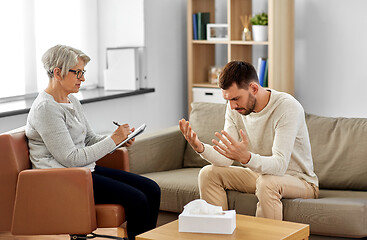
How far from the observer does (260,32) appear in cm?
480

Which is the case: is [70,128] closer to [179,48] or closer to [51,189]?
[51,189]

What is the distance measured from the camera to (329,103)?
4.90 metres

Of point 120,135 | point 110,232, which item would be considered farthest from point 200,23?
point 120,135

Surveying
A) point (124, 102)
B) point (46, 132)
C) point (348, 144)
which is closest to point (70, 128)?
point (46, 132)

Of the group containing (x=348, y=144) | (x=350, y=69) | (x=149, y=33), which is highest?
(x=149, y=33)

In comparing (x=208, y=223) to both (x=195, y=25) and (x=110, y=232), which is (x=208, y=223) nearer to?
(x=110, y=232)

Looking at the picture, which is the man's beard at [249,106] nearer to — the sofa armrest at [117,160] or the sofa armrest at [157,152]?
the sofa armrest at [117,160]

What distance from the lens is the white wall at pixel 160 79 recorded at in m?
4.84

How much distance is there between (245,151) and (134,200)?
1.89ft

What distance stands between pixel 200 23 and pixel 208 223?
113 inches

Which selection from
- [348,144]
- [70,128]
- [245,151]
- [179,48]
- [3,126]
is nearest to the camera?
[245,151]

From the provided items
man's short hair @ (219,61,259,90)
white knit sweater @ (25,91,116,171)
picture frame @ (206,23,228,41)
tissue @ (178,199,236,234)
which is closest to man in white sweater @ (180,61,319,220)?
man's short hair @ (219,61,259,90)

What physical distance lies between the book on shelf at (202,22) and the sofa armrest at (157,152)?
134cm

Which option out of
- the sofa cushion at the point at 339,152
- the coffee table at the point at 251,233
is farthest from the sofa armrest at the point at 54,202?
the sofa cushion at the point at 339,152
